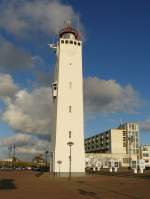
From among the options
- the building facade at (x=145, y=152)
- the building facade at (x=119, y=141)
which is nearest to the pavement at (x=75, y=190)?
the building facade at (x=119, y=141)

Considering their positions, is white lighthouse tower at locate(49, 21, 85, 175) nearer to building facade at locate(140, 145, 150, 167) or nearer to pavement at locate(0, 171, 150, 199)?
pavement at locate(0, 171, 150, 199)

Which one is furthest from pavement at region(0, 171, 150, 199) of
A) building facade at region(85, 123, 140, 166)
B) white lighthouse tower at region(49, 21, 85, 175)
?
building facade at region(85, 123, 140, 166)

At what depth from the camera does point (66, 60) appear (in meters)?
61.3

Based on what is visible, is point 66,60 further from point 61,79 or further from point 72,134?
point 72,134

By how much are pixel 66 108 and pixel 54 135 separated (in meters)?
4.69

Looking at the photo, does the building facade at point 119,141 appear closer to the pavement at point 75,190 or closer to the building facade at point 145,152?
the building facade at point 145,152

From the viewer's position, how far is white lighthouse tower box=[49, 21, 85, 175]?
57719mm

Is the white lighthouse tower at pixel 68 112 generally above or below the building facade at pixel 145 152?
above

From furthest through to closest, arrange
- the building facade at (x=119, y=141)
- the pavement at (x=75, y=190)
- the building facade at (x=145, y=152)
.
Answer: the building facade at (x=145, y=152)
the building facade at (x=119, y=141)
the pavement at (x=75, y=190)

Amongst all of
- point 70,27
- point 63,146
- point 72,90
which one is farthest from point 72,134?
point 70,27

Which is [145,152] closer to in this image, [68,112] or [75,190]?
[68,112]

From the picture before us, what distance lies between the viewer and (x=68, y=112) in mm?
58531

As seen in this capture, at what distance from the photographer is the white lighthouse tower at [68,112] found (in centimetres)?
5772

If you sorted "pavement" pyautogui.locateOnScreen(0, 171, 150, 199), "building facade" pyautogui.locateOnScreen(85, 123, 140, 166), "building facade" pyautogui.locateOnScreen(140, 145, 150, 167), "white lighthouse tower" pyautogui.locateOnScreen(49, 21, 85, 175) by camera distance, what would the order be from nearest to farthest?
"pavement" pyautogui.locateOnScreen(0, 171, 150, 199), "white lighthouse tower" pyautogui.locateOnScreen(49, 21, 85, 175), "building facade" pyautogui.locateOnScreen(85, 123, 140, 166), "building facade" pyautogui.locateOnScreen(140, 145, 150, 167)
